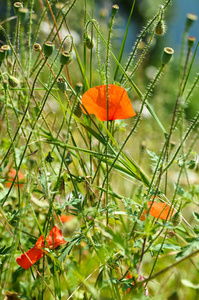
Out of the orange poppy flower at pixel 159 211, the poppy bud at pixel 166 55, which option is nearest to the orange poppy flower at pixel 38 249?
the orange poppy flower at pixel 159 211

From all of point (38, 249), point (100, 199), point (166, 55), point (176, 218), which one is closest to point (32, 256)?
point (38, 249)

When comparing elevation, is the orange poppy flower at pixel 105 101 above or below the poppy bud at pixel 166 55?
below

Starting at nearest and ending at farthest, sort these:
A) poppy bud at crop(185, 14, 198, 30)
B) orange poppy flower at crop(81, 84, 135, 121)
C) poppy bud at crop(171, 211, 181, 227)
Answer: poppy bud at crop(185, 14, 198, 30) < poppy bud at crop(171, 211, 181, 227) < orange poppy flower at crop(81, 84, 135, 121)

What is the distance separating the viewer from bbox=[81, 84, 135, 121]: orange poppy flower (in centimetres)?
90

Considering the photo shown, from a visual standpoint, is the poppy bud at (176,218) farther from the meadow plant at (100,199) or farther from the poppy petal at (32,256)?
the poppy petal at (32,256)

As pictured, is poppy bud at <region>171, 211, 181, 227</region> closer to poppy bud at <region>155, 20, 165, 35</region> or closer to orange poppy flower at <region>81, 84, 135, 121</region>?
orange poppy flower at <region>81, 84, 135, 121</region>

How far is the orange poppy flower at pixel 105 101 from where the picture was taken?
90 cm

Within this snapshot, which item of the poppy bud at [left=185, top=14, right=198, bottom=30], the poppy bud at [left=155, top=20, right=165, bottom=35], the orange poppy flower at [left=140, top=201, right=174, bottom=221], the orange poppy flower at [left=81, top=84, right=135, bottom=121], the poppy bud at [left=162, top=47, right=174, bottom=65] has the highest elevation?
the poppy bud at [left=185, top=14, right=198, bottom=30]

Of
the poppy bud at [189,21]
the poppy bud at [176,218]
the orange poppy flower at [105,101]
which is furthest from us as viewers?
the orange poppy flower at [105,101]

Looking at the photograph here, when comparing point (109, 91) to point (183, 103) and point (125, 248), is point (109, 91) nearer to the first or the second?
point (183, 103)

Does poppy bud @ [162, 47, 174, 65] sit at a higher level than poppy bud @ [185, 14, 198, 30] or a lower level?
lower

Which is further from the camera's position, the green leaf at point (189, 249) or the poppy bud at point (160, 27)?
the poppy bud at point (160, 27)

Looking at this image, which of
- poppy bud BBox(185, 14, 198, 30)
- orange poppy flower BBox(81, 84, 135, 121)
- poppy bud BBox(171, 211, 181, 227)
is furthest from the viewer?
orange poppy flower BBox(81, 84, 135, 121)

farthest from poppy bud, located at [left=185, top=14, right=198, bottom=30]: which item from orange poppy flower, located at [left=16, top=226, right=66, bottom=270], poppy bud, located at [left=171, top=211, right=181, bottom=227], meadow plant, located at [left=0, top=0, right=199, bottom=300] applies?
orange poppy flower, located at [left=16, top=226, right=66, bottom=270]
